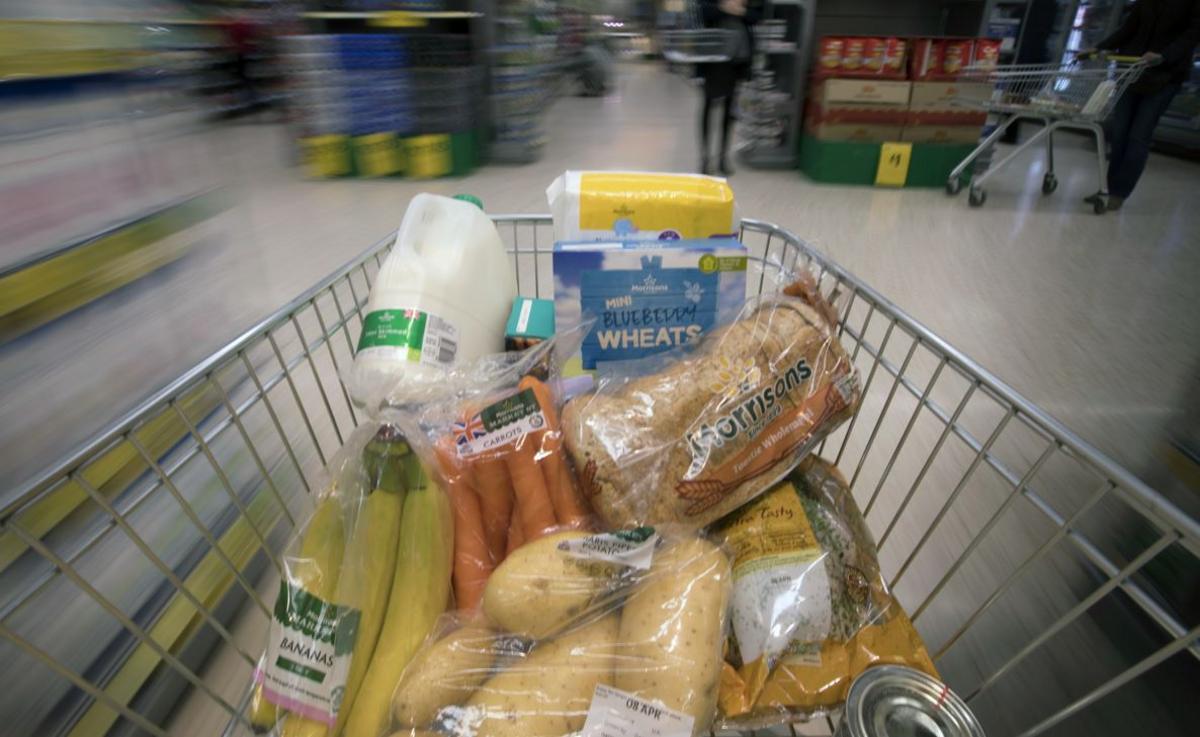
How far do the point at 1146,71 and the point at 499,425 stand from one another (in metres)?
3.82

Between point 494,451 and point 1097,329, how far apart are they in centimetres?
202

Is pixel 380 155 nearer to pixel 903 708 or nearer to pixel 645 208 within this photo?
pixel 645 208

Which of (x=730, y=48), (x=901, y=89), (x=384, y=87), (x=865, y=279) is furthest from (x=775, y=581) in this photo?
(x=384, y=87)

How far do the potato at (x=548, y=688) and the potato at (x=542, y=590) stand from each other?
20 mm

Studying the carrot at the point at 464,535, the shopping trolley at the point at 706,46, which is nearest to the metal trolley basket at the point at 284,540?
the carrot at the point at 464,535

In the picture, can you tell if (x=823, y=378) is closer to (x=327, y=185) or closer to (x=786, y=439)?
(x=786, y=439)

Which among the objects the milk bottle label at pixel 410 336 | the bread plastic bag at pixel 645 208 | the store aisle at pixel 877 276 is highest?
the bread plastic bag at pixel 645 208

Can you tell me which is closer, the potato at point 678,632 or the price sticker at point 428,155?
the potato at point 678,632

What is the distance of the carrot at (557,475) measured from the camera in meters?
0.63

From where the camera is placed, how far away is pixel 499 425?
2.02ft

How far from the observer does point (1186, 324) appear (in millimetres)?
1872

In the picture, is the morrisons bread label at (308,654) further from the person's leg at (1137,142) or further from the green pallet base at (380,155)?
the person's leg at (1137,142)

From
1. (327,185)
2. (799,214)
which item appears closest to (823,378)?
(799,214)

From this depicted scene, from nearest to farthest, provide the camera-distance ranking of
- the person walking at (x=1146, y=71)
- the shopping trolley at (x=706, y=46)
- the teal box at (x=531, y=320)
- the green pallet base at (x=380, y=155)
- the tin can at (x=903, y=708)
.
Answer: the tin can at (x=903, y=708), the teal box at (x=531, y=320), the person walking at (x=1146, y=71), the shopping trolley at (x=706, y=46), the green pallet base at (x=380, y=155)
